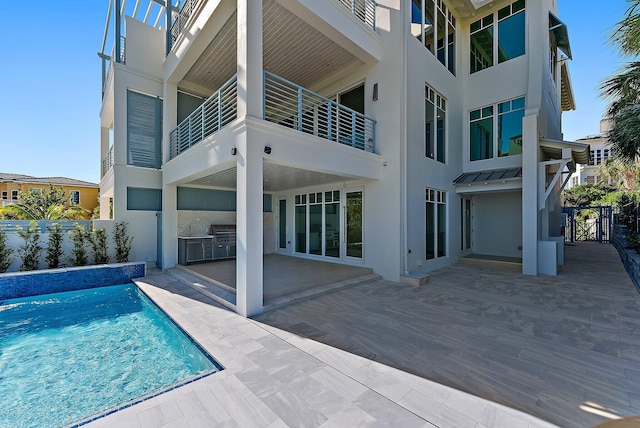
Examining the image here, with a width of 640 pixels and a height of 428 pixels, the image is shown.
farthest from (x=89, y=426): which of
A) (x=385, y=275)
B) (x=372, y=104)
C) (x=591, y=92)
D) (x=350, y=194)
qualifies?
(x=591, y=92)

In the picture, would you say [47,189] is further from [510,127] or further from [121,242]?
[510,127]

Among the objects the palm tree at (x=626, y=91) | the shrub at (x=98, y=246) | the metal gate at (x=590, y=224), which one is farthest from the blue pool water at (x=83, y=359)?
the metal gate at (x=590, y=224)

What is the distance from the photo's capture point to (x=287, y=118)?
635 centimetres

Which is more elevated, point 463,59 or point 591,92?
point 463,59

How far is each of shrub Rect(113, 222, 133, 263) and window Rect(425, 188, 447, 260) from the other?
10.3m

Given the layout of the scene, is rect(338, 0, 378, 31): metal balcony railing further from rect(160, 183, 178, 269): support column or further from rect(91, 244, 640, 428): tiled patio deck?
rect(160, 183, 178, 269): support column

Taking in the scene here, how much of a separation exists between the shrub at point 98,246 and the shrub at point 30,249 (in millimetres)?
1299

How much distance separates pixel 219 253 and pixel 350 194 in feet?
18.2

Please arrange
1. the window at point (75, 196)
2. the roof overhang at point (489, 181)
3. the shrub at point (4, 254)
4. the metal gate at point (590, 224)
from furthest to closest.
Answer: the window at point (75, 196) → the metal gate at point (590, 224) → the roof overhang at point (489, 181) → the shrub at point (4, 254)

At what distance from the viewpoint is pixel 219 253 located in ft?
34.0

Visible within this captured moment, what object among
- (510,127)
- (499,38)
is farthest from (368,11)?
(510,127)

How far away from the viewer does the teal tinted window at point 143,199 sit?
9648mm

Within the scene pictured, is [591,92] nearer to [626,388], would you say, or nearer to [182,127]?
[626,388]

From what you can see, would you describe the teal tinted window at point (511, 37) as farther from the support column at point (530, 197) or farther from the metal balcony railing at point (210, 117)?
the metal balcony railing at point (210, 117)
